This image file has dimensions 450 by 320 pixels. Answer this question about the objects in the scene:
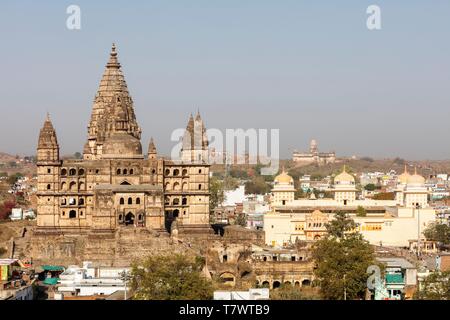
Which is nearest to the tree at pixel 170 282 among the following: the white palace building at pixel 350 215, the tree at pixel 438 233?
the white palace building at pixel 350 215

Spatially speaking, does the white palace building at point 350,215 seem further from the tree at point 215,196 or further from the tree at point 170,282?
the tree at point 170,282

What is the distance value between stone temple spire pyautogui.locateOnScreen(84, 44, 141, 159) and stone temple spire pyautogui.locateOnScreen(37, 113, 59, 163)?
3.58 meters

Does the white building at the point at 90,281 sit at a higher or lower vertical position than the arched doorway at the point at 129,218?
lower

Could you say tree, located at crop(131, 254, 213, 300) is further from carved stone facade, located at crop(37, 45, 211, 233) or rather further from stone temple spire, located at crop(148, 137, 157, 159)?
stone temple spire, located at crop(148, 137, 157, 159)

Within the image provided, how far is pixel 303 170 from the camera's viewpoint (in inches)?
7421

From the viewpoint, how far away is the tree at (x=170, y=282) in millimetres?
35294

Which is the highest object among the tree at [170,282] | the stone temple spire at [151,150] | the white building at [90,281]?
the stone temple spire at [151,150]

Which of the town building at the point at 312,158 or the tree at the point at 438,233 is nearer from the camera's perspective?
the tree at the point at 438,233

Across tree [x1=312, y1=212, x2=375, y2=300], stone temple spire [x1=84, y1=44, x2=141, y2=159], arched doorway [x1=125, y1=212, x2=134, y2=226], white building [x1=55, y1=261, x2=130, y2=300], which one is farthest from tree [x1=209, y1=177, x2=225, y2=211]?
tree [x1=312, y1=212, x2=375, y2=300]

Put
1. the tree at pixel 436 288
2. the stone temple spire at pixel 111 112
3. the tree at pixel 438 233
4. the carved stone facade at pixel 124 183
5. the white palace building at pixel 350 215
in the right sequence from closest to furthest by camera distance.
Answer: the tree at pixel 436 288, the carved stone facade at pixel 124 183, the stone temple spire at pixel 111 112, the white palace building at pixel 350 215, the tree at pixel 438 233

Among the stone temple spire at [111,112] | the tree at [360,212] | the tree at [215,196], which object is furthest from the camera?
the tree at [215,196]

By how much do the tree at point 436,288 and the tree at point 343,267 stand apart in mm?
3273

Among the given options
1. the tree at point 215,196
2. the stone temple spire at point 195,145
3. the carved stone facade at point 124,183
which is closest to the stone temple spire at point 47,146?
the carved stone facade at point 124,183

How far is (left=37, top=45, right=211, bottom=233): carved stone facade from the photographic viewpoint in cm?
5556
